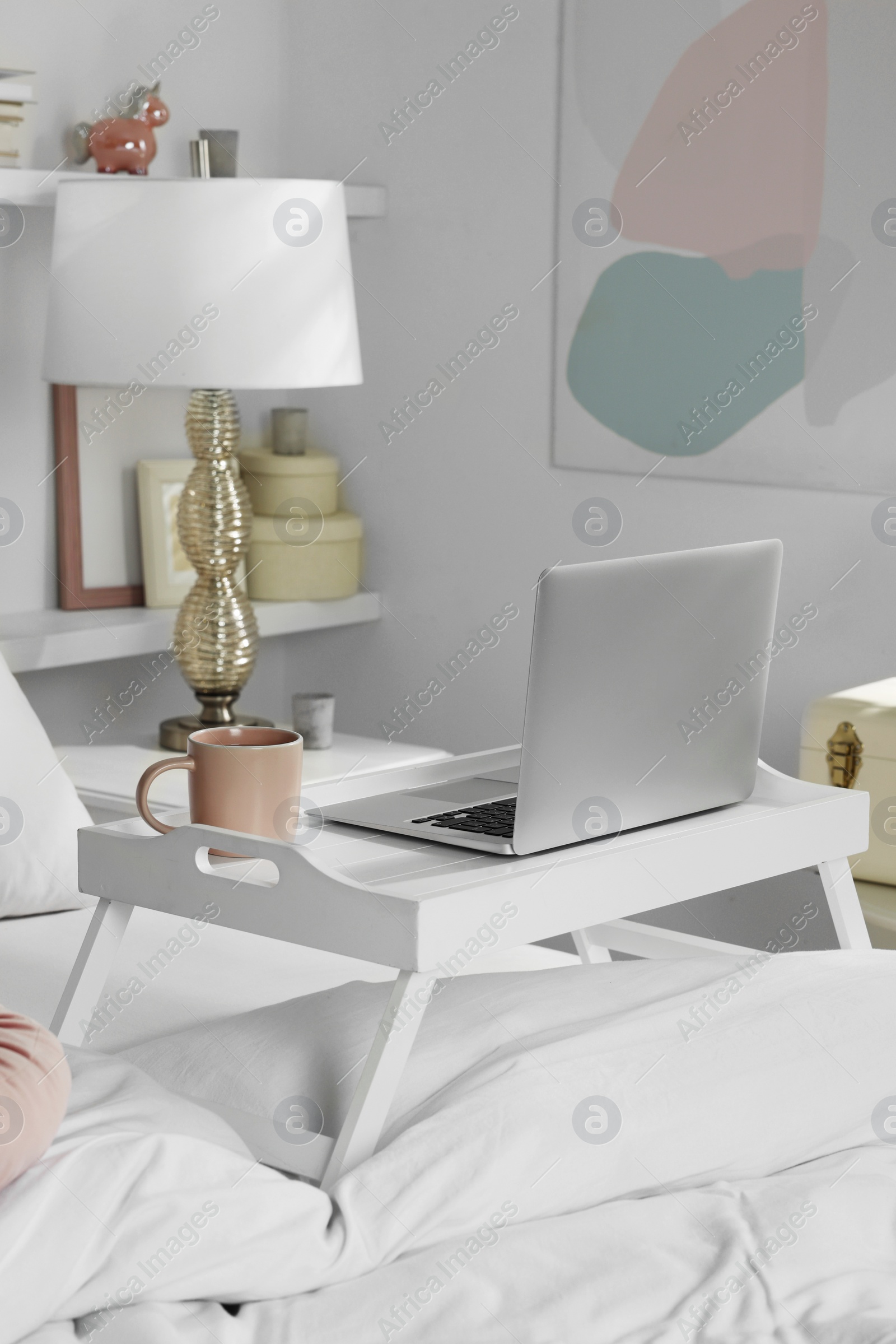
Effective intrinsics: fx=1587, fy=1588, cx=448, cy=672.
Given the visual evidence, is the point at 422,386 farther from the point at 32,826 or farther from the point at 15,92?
the point at 32,826

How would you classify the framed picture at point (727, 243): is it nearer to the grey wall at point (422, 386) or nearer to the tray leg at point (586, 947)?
the grey wall at point (422, 386)

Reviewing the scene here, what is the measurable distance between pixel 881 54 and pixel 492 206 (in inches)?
27.5

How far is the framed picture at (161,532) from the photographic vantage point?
8.27ft

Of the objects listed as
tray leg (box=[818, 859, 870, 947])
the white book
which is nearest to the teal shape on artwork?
the white book

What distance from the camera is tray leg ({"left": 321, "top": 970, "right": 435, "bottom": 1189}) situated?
0.95 metres

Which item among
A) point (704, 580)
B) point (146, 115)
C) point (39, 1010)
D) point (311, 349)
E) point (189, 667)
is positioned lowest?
point (39, 1010)

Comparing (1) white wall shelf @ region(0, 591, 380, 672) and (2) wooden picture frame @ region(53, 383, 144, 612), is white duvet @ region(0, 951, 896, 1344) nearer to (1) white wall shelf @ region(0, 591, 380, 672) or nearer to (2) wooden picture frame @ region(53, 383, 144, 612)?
(1) white wall shelf @ region(0, 591, 380, 672)

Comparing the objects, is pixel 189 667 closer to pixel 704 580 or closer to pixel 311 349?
pixel 311 349

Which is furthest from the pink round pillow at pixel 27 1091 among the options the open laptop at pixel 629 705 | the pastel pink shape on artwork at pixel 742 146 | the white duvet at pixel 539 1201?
the pastel pink shape on artwork at pixel 742 146

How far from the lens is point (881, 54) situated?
2.08 metres

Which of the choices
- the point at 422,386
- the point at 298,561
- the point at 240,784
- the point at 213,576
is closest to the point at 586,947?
the point at 240,784

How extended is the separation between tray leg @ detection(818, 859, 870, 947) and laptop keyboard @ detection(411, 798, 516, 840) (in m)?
0.29

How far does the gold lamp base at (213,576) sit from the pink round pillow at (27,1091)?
4.45 ft

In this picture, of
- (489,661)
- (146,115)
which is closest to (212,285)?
(146,115)
